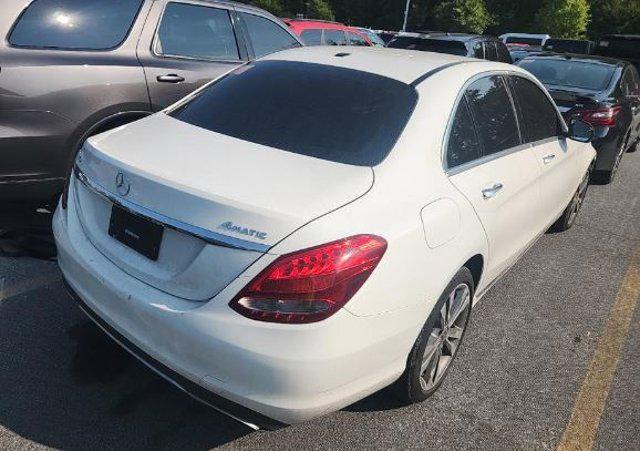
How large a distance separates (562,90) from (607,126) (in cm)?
63

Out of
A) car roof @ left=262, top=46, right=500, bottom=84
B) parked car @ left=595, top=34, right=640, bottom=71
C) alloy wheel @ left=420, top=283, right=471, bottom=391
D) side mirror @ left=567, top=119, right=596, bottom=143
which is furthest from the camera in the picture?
parked car @ left=595, top=34, right=640, bottom=71

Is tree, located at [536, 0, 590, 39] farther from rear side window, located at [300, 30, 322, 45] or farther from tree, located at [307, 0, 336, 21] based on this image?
rear side window, located at [300, 30, 322, 45]

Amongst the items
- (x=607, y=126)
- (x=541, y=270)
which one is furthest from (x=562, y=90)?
(x=541, y=270)

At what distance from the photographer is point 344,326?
191cm

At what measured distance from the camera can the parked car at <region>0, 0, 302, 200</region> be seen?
11.7ft

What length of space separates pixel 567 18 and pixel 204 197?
41.5 m

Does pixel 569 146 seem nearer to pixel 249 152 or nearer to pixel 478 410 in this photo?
pixel 478 410

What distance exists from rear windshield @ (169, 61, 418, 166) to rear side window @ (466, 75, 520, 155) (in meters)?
0.47

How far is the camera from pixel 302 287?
1.86 metres

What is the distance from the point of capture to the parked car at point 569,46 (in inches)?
838

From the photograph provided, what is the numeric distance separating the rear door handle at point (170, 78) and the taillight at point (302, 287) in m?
3.00

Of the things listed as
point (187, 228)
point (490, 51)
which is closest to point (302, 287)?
point (187, 228)

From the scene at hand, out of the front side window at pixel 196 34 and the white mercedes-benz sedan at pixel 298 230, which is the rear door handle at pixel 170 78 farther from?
the white mercedes-benz sedan at pixel 298 230

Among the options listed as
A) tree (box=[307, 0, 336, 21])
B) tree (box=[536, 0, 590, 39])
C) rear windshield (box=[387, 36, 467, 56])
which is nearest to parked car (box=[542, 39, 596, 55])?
rear windshield (box=[387, 36, 467, 56])
